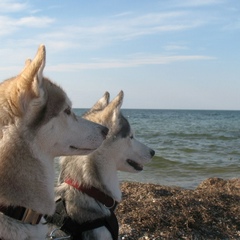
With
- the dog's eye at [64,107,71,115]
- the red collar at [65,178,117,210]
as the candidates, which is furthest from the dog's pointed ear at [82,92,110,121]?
the dog's eye at [64,107,71,115]

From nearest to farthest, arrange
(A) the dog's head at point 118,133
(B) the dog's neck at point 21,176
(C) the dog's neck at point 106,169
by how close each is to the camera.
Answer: (B) the dog's neck at point 21,176 < (C) the dog's neck at point 106,169 < (A) the dog's head at point 118,133

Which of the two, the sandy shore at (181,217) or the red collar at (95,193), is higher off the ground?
the red collar at (95,193)

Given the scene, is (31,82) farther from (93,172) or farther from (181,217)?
(181,217)

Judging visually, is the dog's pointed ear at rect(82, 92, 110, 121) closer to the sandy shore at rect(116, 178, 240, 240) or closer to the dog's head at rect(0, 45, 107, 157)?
the dog's head at rect(0, 45, 107, 157)

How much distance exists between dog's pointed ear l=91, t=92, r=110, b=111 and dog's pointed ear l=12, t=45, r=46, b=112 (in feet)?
6.73

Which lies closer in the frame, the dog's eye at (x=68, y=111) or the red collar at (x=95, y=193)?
the dog's eye at (x=68, y=111)

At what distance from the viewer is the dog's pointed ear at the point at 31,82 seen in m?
2.90

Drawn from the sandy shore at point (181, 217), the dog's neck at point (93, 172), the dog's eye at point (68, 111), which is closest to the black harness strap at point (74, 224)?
the dog's neck at point (93, 172)

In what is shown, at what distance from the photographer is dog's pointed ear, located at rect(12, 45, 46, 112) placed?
2900mm

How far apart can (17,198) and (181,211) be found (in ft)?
12.8

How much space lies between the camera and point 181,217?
6020mm

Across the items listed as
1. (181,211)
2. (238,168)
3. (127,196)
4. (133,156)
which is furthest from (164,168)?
(133,156)

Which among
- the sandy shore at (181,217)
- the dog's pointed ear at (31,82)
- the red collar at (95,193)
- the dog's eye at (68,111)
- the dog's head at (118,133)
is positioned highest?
the dog's pointed ear at (31,82)

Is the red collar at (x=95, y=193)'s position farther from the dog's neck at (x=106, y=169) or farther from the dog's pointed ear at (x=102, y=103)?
the dog's pointed ear at (x=102, y=103)
